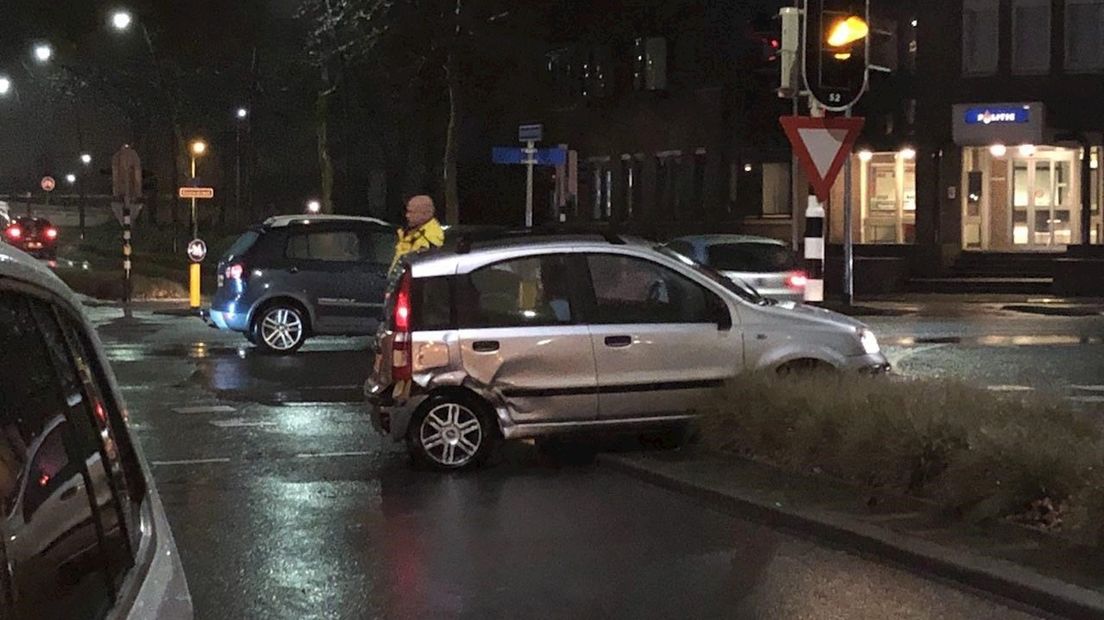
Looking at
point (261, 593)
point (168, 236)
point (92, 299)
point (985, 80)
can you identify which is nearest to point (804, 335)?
point (261, 593)

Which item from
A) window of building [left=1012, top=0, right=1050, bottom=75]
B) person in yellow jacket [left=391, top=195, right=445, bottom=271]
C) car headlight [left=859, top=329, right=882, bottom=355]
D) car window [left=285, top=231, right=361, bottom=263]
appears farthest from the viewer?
window of building [left=1012, top=0, right=1050, bottom=75]

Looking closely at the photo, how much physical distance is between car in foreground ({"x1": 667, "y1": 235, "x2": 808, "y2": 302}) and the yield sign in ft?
20.2

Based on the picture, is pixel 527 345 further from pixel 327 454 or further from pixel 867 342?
pixel 867 342

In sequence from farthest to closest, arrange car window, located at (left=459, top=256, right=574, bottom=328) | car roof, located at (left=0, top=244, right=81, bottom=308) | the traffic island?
1. car window, located at (left=459, top=256, right=574, bottom=328)
2. the traffic island
3. car roof, located at (left=0, top=244, right=81, bottom=308)

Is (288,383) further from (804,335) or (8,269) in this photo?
(8,269)

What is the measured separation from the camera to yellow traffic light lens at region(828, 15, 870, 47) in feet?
46.2

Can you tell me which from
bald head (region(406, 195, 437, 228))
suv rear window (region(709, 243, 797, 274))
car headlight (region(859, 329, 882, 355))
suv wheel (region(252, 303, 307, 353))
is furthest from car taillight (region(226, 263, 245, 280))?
car headlight (region(859, 329, 882, 355))

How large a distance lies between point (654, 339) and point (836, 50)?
3999mm

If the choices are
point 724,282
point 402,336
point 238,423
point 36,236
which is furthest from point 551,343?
point 36,236

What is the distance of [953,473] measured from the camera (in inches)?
357

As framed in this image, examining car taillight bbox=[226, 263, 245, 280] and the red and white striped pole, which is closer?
the red and white striped pole

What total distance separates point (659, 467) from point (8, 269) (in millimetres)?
8347

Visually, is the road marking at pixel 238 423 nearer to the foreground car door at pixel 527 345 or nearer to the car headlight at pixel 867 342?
the foreground car door at pixel 527 345

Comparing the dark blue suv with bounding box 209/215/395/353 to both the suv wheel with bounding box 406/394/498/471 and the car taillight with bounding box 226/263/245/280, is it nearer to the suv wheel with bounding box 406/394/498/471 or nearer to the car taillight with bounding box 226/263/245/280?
the car taillight with bounding box 226/263/245/280
